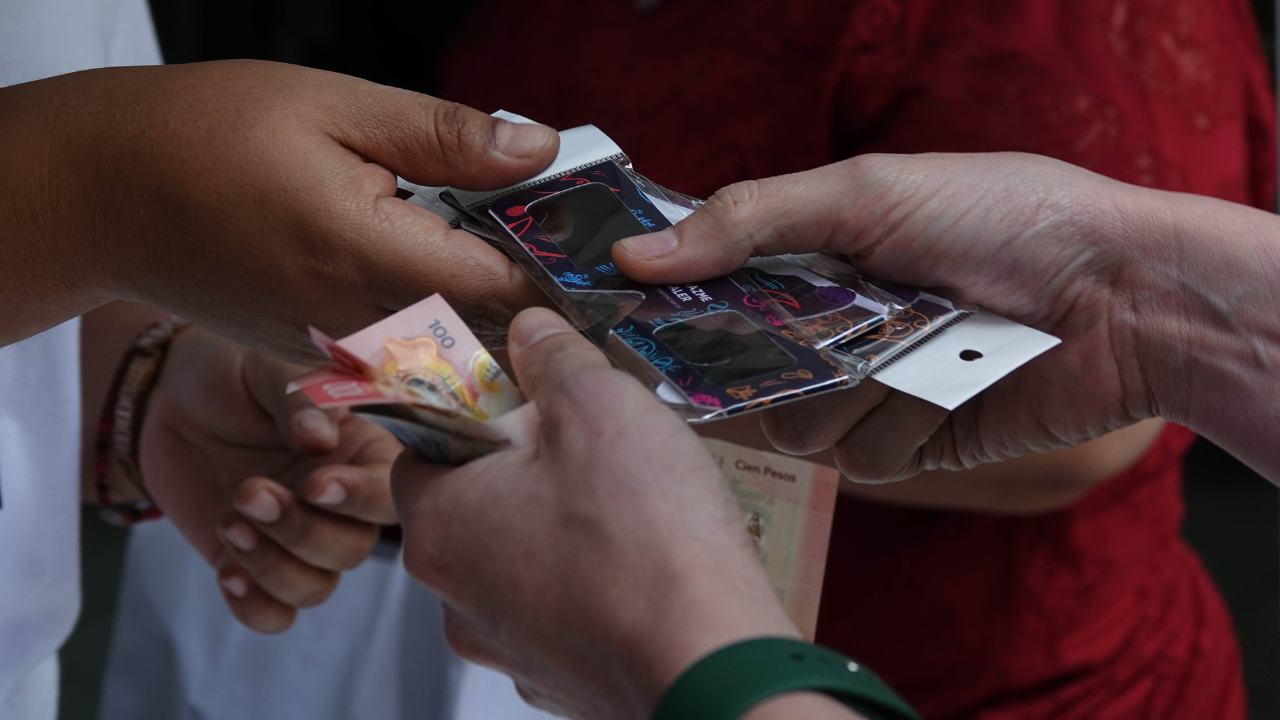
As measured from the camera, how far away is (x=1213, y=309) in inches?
28.7

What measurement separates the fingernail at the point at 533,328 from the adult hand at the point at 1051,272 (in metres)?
0.16

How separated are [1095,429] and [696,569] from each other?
52 cm

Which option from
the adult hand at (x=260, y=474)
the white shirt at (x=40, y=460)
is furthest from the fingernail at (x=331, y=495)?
the white shirt at (x=40, y=460)

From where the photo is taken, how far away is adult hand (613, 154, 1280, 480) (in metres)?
0.69

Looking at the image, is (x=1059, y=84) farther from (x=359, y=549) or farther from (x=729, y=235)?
(x=359, y=549)

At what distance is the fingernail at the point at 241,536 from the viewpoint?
0.90 meters

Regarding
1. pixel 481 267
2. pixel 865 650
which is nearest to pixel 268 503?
pixel 481 267

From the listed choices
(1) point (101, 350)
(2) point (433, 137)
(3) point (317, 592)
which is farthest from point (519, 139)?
(1) point (101, 350)

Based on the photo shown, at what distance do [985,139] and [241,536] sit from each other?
0.83 metres

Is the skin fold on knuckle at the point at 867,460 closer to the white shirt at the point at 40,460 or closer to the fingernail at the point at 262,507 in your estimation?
the fingernail at the point at 262,507

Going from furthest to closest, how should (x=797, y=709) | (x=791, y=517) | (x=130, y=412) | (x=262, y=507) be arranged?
1. (x=130, y=412)
2. (x=262, y=507)
3. (x=791, y=517)
4. (x=797, y=709)

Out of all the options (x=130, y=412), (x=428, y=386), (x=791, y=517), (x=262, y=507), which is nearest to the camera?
(x=428, y=386)

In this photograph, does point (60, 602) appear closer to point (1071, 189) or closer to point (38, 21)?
point (38, 21)

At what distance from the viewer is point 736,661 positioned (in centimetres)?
38
